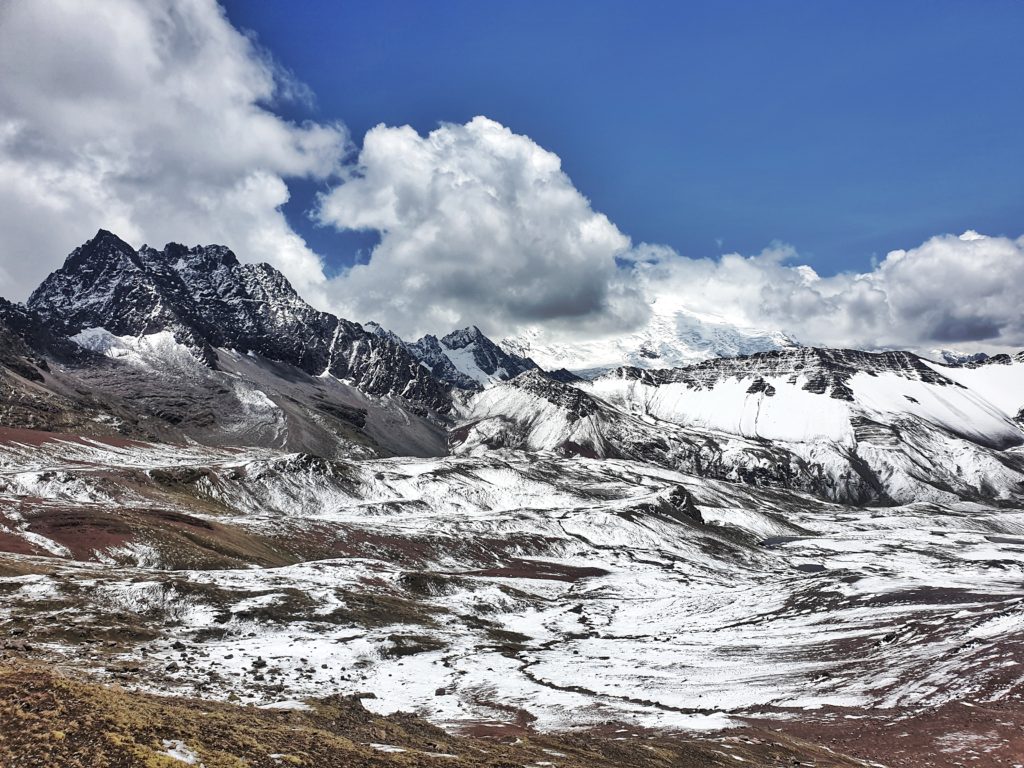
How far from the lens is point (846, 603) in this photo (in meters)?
83.5

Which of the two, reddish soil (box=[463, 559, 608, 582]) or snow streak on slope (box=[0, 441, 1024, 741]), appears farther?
reddish soil (box=[463, 559, 608, 582])

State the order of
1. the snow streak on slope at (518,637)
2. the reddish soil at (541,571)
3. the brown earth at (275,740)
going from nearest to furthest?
the brown earth at (275,740), the snow streak on slope at (518,637), the reddish soil at (541,571)

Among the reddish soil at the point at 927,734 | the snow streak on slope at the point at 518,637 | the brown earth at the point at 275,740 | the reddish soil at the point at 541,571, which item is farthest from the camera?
the reddish soil at the point at 541,571

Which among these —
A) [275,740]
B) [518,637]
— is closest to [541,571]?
[518,637]

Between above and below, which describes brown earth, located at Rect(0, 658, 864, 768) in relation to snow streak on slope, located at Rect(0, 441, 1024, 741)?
above

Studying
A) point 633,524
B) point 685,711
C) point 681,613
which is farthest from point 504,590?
point 633,524

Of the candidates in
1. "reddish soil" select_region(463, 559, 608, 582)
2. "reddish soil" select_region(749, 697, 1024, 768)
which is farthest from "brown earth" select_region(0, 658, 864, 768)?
"reddish soil" select_region(463, 559, 608, 582)

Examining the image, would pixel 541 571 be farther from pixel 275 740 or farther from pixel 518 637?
pixel 275 740

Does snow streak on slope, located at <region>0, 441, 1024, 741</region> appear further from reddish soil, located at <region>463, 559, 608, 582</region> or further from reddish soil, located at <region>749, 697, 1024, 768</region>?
reddish soil, located at <region>463, 559, 608, 582</region>

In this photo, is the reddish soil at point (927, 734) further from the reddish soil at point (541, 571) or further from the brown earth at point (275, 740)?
the reddish soil at point (541, 571)

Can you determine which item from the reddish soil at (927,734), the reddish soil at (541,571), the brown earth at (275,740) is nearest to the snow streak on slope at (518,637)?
the reddish soil at (927,734)

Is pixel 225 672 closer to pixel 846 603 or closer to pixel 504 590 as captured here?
pixel 504 590

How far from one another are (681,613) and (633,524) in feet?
347

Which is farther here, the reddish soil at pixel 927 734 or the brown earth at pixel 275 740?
the reddish soil at pixel 927 734
